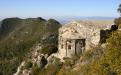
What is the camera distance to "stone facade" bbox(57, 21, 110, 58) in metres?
58.5

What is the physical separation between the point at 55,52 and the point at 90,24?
1434 cm

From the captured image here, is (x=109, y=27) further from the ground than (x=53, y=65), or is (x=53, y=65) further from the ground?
(x=109, y=27)

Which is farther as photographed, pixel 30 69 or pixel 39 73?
pixel 30 69

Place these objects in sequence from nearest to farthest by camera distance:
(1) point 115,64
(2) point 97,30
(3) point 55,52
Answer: (1) point 115,64 < (2) point 97,30 < (3) point 55,52

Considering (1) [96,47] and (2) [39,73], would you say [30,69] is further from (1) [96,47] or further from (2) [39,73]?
(1) [96,47]

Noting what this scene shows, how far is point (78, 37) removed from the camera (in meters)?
61.7

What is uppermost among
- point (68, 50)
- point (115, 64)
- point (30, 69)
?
point (115, 64)

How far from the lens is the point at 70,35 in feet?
208

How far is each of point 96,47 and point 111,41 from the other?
18.2m

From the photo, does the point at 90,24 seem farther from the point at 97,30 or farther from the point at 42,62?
the point at 42,62

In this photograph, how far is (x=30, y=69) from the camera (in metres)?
75.1

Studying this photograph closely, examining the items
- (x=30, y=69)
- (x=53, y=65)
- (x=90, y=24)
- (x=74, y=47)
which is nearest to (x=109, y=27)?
(x=90, y=24)

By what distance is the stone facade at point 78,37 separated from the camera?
5847 centimetres

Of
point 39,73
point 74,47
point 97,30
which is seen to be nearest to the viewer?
point 97,30
